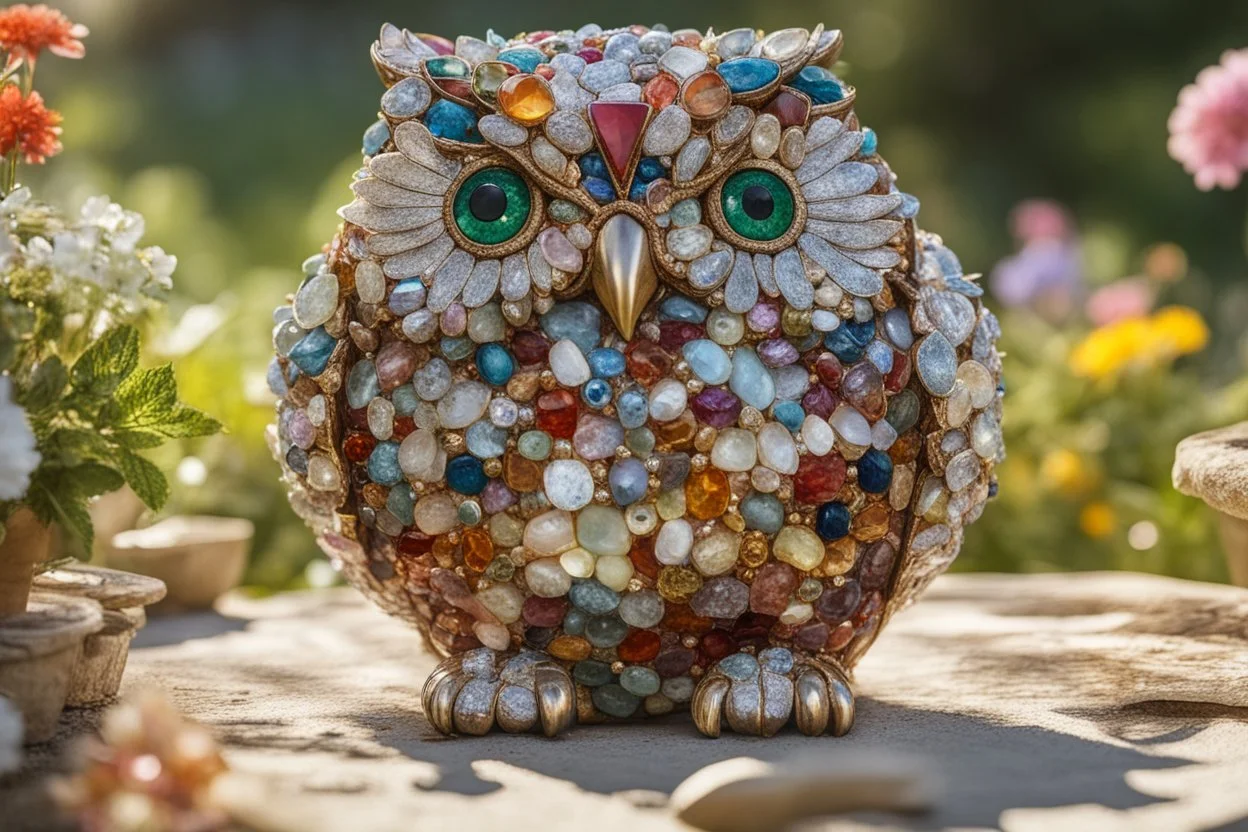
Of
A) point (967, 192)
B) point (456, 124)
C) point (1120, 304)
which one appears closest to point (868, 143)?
point (456, 124)

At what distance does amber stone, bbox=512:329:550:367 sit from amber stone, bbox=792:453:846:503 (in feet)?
1.37

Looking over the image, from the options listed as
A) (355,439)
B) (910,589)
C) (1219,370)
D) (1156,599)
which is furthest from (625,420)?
(1219,370)

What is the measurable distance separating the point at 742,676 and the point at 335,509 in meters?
0.69

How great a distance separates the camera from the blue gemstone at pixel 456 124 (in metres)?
2.20

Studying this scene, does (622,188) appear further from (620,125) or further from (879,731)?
(879,731)

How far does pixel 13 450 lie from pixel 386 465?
0.55 m

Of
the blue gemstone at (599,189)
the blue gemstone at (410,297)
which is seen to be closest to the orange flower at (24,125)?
the blue gemstone at (410,297)

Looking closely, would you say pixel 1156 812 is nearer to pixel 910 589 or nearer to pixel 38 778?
pixel 910 589

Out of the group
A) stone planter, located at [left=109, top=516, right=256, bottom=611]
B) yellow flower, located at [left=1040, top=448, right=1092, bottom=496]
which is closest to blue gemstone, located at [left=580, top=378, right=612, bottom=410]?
stone planter, located at [left=109, top=516, right=256, bottom=611]

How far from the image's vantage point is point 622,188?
2158 mm

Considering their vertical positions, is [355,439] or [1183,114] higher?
[1183,114]

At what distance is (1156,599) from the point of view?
10.5 feet

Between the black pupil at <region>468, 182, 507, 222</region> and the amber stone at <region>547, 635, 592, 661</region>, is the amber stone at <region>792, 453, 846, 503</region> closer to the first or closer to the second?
the amber stone at <region>547, 635, 592, 661</region>

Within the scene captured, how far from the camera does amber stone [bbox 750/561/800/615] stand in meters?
2.21
